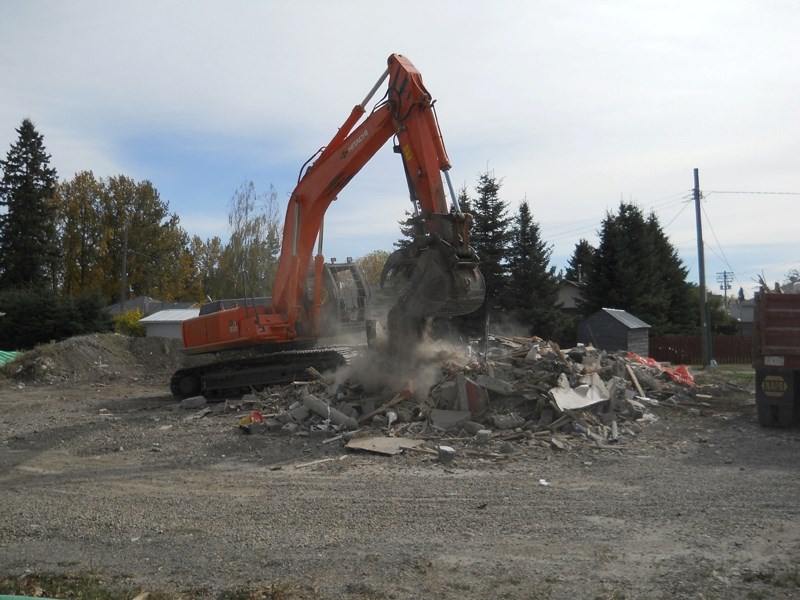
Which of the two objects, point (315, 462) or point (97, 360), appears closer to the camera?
point (315, 462)

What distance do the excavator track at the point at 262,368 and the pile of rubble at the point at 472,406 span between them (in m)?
1.77

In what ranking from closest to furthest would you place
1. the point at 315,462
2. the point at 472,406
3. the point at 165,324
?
1. the point at 315,462
2. the point at 472,406
3. the point at 165,324

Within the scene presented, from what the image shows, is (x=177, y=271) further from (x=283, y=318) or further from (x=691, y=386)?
(x=691, y=386)

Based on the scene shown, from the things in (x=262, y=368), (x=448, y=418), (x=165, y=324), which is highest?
(x=165, y=324)

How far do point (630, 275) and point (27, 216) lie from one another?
1301 inches

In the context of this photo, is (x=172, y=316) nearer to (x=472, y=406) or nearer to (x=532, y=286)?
(x=532, y=286)

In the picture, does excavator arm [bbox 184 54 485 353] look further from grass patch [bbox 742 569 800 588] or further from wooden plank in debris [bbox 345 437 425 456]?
grass patch [bbox 742 569 800 588]

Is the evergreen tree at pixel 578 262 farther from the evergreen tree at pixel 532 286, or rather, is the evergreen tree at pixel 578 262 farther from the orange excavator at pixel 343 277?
the orange excavator at pixel 343 277

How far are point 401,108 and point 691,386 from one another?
7074mm

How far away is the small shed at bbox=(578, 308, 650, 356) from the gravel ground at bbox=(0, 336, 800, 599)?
46.8 feet

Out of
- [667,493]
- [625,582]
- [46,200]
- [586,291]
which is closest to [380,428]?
[667,493]

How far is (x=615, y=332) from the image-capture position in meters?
26.2

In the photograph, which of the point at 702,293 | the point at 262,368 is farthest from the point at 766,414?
the point at 702,293

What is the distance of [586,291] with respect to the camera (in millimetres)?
36875
